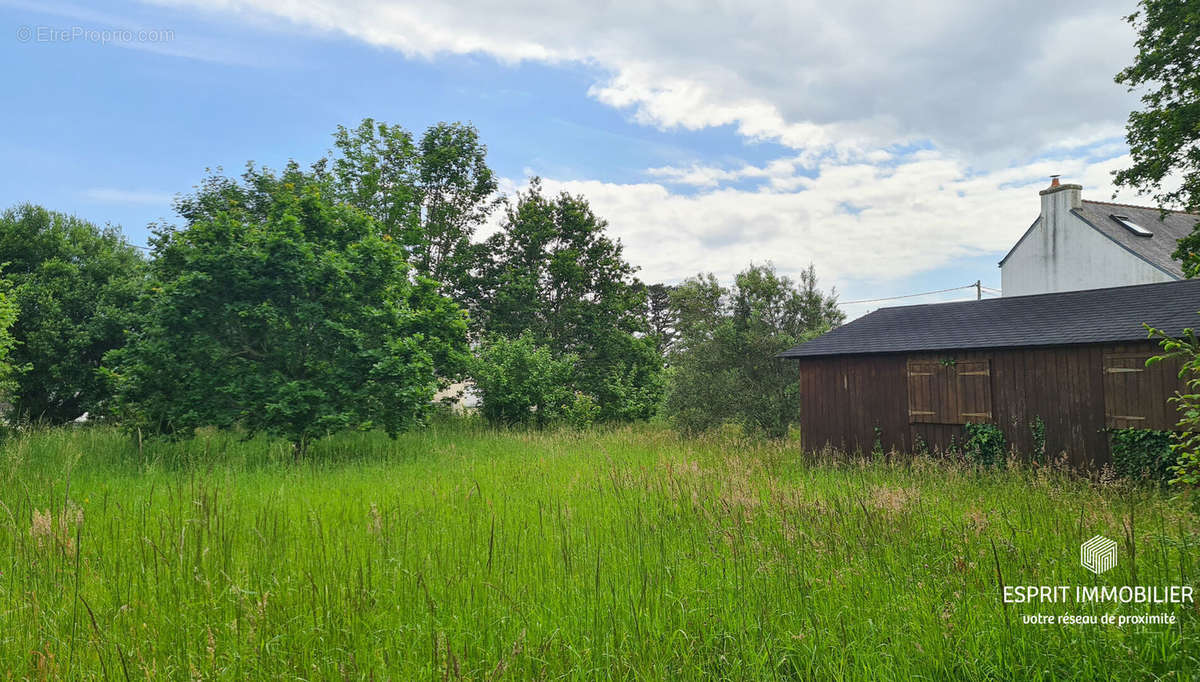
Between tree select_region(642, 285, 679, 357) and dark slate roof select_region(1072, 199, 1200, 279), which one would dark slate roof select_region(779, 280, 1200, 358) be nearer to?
dark slate roof select_region(1072, 199, 1200, 279)

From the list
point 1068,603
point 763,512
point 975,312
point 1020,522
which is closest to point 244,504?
point 763,512

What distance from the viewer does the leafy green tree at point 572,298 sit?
952 inches

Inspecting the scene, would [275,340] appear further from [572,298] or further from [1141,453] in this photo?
[1141,453]

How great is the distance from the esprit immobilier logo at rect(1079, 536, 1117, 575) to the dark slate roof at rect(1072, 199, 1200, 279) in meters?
25.3

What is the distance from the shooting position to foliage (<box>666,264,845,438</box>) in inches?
656

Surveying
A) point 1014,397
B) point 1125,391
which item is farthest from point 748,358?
point 1125,391

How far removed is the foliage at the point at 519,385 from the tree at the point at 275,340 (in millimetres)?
6407

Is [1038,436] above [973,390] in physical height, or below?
below

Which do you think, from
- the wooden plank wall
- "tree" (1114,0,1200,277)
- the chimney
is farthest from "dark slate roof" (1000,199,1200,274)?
the wooden plank wall

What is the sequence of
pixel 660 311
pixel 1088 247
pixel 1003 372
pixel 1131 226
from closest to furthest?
1. pixel 1003 372
2. pixel 1088 247
3. pixel 1131 226
4. pixel 660 311

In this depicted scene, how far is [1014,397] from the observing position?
1236 centimetres

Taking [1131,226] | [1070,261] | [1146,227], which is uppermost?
[1146,227]

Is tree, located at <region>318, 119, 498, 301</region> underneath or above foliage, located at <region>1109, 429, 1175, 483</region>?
above

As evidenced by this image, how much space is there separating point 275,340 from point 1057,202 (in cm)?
3142
